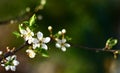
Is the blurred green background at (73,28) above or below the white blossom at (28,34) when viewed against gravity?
above

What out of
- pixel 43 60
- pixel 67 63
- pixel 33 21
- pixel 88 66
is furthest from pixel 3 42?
pixel 33 21

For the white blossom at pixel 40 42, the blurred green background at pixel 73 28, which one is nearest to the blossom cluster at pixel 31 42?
the white blossom at pixel 40 42

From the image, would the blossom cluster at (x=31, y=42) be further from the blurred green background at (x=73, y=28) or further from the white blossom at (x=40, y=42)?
the blurred green background at (x=73, y=28)

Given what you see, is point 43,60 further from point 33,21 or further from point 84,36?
point 33,21

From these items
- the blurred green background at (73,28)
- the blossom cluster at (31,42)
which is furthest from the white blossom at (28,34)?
the blurred green background at (73,28)

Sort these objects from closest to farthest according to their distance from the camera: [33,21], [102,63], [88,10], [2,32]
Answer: [33,21] < [102,63] < [88,10] < [2,32]

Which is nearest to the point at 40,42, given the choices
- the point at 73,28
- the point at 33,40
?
the point at 33,40

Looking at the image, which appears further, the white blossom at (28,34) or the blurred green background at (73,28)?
the blurred green background at (73,28)

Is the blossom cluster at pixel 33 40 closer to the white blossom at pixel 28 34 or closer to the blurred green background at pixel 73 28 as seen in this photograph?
the white blossom at pixel 28 34
